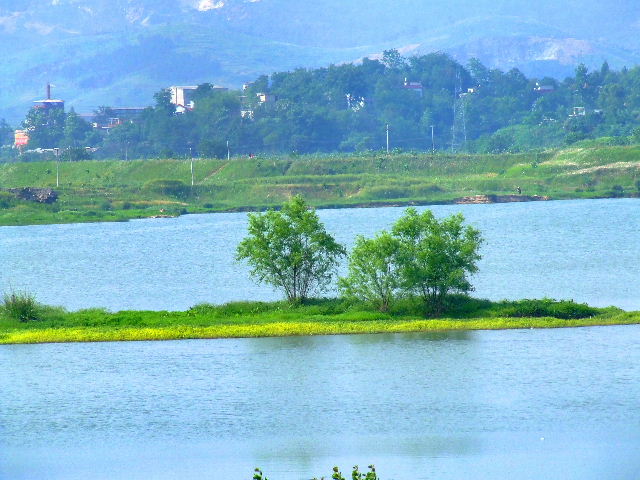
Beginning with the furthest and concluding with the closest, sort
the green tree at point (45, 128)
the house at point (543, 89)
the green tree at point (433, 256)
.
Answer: the house at point (543, 89), the green tree at point (45, 128), the green tree at point (433, 256)

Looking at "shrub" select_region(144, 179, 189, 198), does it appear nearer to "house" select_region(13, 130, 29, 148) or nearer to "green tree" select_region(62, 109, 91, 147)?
"green tree" select_region(62, 109, 91, 147)

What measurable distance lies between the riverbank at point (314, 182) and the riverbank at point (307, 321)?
60965 millimetres

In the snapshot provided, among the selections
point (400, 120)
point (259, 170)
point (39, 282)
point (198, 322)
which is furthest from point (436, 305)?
point (400, 120)

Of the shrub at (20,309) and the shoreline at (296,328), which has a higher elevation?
the shrub at (20,309)

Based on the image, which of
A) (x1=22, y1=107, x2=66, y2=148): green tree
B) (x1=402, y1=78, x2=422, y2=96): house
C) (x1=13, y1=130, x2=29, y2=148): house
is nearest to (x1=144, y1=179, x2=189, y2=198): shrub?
(x1=22, y1=107, x2=66, y2=148): green tree

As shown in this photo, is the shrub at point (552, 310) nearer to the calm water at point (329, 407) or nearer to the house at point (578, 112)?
the calm water at point (329, 407)

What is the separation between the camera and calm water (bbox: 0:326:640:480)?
26.5 metres

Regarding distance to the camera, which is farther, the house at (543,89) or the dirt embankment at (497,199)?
the house at (543,89)

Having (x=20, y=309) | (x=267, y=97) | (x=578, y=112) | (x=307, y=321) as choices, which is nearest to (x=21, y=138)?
(x=267, y=97)

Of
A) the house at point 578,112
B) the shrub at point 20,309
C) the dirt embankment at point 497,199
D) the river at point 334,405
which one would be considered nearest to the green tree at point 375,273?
the river at point 334,405

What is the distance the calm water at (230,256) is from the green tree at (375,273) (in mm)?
7414

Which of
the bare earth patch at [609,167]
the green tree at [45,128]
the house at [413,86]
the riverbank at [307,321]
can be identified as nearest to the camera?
the riverbank at [307,321]

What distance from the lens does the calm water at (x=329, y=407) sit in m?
26.5

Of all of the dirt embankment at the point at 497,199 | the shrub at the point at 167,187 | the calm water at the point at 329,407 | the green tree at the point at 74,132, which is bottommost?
the calm water at the point at 329,407
